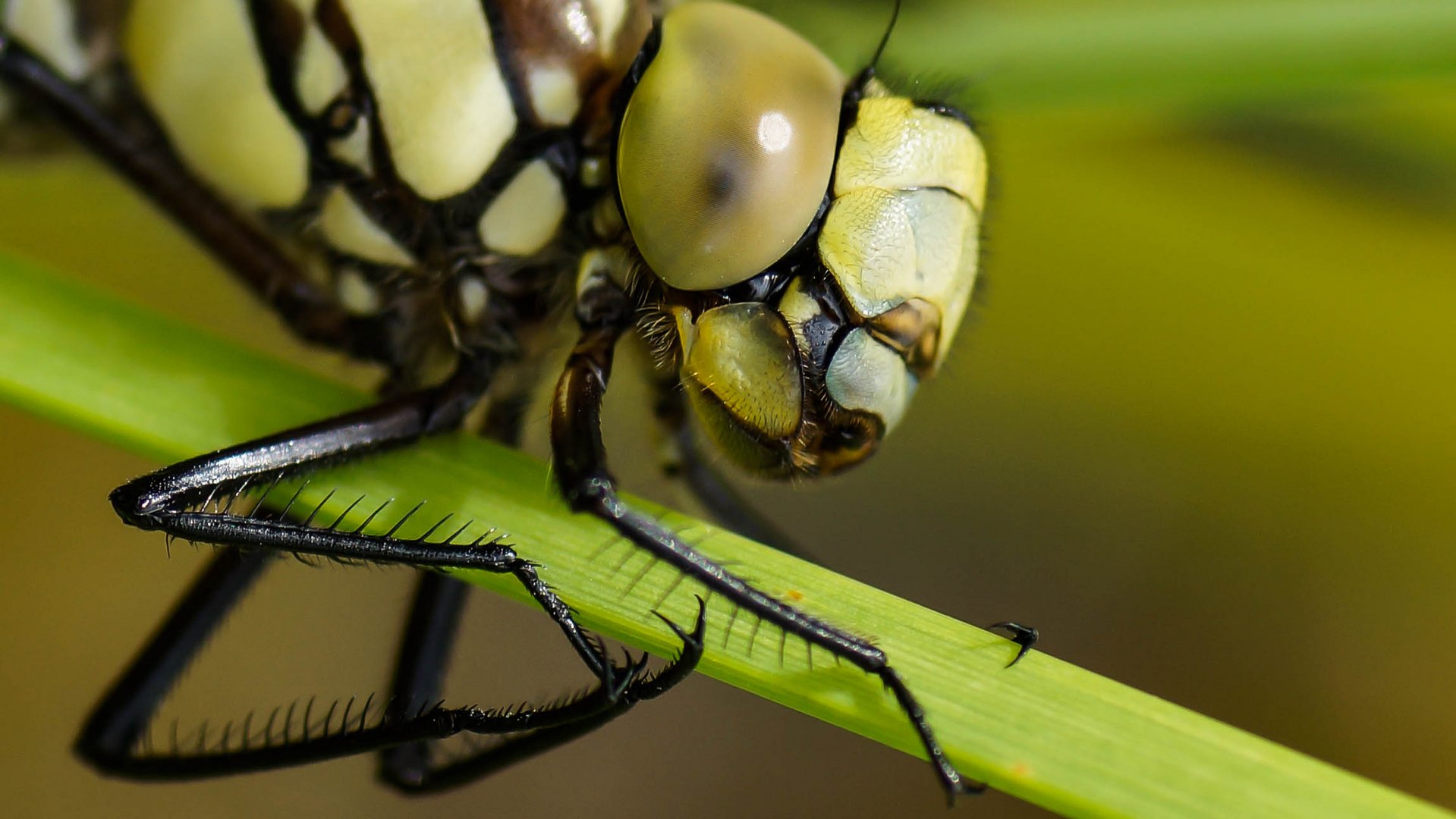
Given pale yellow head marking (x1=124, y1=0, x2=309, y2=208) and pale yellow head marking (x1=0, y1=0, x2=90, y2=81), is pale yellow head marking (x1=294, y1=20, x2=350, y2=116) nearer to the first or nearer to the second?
pale yellow head marking (x1=124, y1=0, x2=309, y2=208)

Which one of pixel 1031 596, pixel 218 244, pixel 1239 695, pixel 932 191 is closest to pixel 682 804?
pixel 1031 596

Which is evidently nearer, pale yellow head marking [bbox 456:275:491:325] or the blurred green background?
pale yellow head marking [bbox 456:275:491:325]

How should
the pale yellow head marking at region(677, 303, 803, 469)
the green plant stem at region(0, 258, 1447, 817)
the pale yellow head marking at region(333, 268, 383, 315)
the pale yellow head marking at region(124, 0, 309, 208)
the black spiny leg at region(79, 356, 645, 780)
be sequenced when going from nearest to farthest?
1. the green plant stem at region(0, 258, 1447, 817)
2. the black spiny leg at region(79, 356, 645, 780)
3. the pale yellow head marking at region(677, 303, 803, 469)
4. the pale yellow head marking at region(124, 0, 309, 208)
5. the pale yellow head marking at region(333, 268, 383, 315)

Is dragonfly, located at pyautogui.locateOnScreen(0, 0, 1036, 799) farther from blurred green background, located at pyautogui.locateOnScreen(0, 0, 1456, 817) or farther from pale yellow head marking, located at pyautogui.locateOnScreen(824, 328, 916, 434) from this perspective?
blurred green background, located at pyautogui.locateOnScreen(0, 0, 1456, 817)

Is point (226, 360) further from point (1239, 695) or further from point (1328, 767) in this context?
point (1239, 695)

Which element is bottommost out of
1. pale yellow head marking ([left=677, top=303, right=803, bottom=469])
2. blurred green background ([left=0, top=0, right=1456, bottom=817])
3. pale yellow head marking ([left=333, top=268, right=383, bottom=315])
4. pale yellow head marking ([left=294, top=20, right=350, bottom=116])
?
Result: blurred green background ([left=0, top=0, right=1456, bottom=817])

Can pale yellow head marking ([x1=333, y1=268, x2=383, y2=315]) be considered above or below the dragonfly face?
below

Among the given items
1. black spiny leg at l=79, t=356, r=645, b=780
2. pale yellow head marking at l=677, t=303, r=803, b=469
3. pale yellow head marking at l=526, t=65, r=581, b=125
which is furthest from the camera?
pale yellow head marking at l=526, t=65, r=581, b=125

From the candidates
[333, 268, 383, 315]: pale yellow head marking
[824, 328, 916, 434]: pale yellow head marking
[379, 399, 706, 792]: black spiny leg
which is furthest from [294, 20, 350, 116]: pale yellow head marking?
[824, 328, 916, 434]: pale yellow head marking
